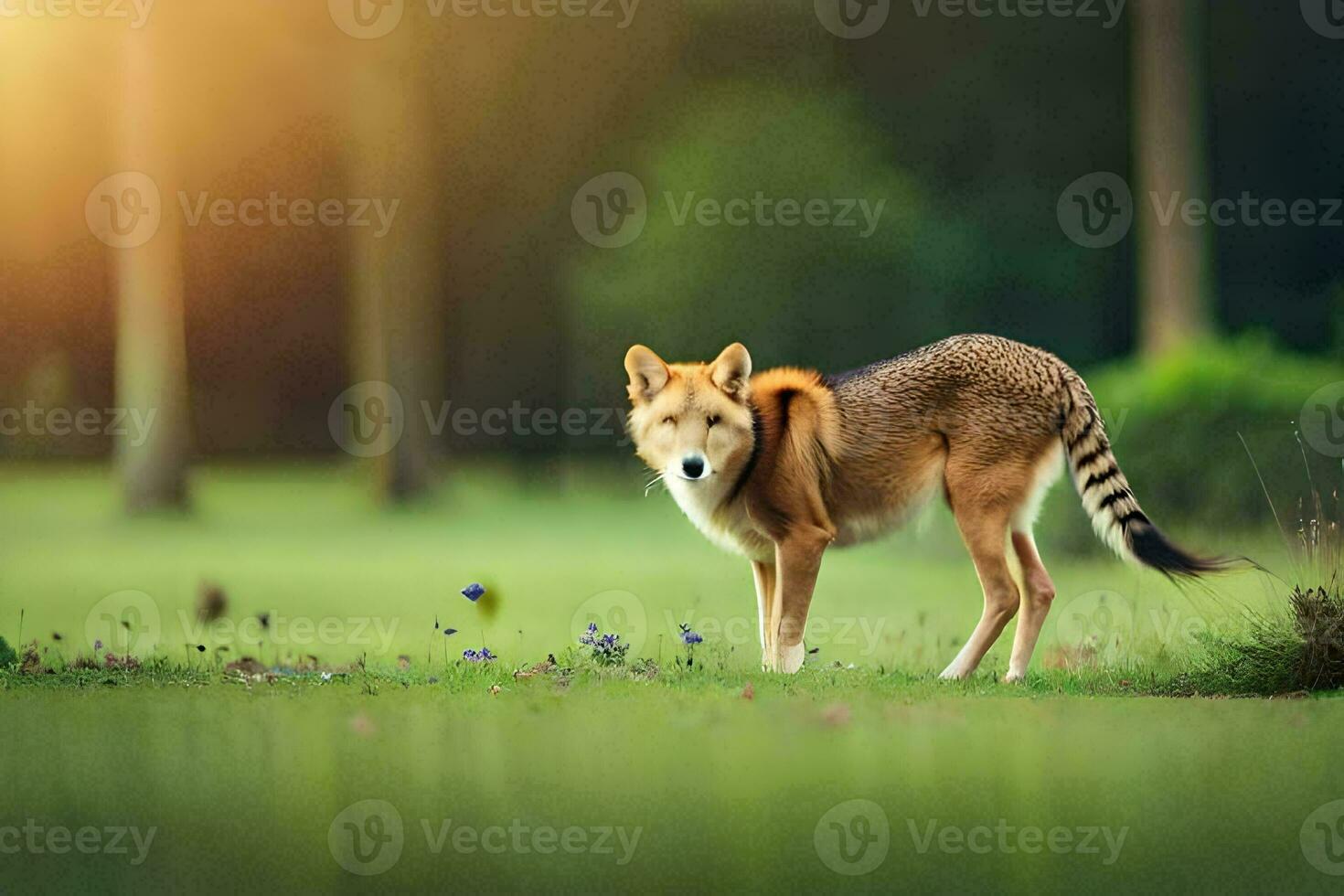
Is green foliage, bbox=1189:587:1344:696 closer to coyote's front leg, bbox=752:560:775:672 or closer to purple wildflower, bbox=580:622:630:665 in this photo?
coyote's front leg, bbox=752:560:775:672

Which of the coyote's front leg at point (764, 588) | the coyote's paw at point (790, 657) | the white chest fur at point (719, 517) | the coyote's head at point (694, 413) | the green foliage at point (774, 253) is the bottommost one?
the coyote's paw at point (790, 657)

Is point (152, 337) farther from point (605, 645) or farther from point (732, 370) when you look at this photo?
point (732, 370)

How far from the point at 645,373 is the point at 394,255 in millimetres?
12426

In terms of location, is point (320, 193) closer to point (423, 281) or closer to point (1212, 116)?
point (423, 281)

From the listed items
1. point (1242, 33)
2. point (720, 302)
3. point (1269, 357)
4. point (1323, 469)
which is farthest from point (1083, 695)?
point (1242, 33)

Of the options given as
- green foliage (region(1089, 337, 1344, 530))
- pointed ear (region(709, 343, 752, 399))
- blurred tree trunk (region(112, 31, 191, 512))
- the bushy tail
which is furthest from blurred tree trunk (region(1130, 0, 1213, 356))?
blurred tree trunk (region(112, 31, 191, 512))

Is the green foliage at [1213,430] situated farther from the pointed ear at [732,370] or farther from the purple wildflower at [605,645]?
the purple wildflower at [605,645]

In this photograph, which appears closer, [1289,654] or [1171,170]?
[1289,654]

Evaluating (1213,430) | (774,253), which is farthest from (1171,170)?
(1213,430)

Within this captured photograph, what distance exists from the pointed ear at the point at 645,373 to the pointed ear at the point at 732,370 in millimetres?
269

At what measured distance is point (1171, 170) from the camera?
58.9ft

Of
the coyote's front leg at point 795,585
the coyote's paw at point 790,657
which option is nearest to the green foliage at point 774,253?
the coyote's front leg at point 795,585

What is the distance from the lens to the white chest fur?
8195mm

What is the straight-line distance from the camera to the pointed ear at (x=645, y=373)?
8031mm
